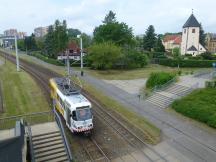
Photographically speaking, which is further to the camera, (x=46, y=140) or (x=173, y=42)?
(x=173, y=42)

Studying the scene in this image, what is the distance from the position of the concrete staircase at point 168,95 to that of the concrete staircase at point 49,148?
15.8 meters

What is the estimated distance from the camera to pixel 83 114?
19594mm

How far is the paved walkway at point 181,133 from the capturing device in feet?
60.5

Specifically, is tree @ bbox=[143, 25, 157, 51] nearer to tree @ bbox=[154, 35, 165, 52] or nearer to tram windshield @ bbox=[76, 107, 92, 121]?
tree @ bbox=[154, 35, 165, 52]

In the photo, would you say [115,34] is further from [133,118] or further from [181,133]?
[181,133]

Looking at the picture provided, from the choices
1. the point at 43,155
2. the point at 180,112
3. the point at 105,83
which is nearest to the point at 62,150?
the point at 43,155

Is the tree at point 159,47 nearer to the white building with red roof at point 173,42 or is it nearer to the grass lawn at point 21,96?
the white building with red roof at point 173,42

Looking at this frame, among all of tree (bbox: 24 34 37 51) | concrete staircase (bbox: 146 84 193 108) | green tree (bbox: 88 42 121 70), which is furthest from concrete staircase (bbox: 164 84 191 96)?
tree (bbox: 24 34 37 51)

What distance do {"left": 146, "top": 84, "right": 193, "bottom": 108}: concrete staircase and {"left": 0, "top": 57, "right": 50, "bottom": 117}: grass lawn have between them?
44.6 ft

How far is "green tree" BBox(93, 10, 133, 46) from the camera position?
212ft

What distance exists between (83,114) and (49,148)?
4093mm

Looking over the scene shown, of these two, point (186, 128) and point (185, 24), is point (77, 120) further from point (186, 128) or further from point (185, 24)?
point (185, 24)

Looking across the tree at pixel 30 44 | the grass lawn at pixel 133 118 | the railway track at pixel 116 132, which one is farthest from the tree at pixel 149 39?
the railway track at pixel 116 132

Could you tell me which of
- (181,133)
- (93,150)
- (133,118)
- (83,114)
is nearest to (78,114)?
(83,114)
